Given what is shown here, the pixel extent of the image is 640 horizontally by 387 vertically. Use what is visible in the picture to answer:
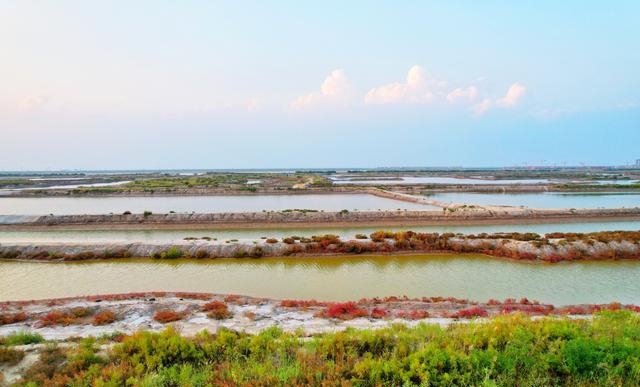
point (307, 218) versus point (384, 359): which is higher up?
point (384, 359)

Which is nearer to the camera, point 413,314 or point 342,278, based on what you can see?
point 413,314

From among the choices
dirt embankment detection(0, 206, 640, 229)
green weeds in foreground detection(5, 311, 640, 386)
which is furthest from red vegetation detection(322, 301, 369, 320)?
dirt embankment detection(0, 206, 640, 229)

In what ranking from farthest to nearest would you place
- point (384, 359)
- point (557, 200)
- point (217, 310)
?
point (557, 200)
point (217, 310)
point (384, 359)

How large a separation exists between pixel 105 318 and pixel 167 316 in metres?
1.59

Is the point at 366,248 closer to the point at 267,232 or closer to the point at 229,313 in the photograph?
the point at 267,232

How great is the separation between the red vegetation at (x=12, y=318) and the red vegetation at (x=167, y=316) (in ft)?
12.0

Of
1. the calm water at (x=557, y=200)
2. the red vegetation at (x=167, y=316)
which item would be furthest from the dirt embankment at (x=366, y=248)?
the calm water at (x=557, y=200)

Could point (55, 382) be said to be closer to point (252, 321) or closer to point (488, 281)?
point (252, 321)

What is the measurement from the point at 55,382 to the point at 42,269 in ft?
48.3

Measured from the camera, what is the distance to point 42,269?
16.4m

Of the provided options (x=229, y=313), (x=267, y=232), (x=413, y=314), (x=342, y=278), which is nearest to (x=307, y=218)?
(x=267, y=232)

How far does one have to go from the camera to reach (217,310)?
9.56 m

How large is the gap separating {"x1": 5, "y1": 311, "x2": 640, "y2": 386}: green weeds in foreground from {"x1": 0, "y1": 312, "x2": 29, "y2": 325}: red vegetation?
4.94 meters

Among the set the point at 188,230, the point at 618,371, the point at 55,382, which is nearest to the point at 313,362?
the point at 55,382
